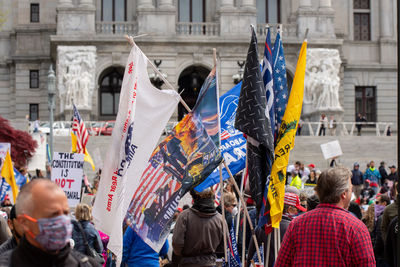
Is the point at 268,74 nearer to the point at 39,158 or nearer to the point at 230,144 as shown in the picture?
the point at 230,144

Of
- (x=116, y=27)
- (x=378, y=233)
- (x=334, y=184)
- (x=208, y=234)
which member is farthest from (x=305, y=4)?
(x=334, y=184)

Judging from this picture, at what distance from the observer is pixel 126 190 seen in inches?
290

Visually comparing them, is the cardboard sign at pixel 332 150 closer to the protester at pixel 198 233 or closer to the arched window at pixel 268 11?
the protester at pixel 198 233

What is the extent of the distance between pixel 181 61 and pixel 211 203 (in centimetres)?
3171

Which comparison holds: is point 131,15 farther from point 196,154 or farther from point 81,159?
point 196,154

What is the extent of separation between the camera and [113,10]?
42.6 m

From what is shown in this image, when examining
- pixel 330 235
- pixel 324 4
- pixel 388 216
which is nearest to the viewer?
pixel 330 235

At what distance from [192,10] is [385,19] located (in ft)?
36.1

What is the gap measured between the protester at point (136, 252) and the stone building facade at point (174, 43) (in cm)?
3000

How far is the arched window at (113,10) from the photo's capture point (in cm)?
4247

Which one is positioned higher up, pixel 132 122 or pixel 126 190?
pixel 132 122

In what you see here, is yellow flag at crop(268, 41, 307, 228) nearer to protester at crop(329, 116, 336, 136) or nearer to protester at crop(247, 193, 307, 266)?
protester at crop(247, 193, 307, 266)

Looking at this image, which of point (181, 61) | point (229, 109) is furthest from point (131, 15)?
point (229, 109)

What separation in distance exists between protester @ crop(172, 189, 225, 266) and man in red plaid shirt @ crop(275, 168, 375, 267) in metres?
2.70
